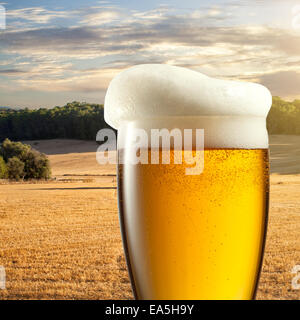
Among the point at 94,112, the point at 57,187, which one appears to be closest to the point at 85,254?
the point at 57,187

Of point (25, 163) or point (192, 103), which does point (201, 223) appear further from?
point (25, 163)

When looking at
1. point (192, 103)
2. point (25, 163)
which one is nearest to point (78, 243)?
point (192, 103)

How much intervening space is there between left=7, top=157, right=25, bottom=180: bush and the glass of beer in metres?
19.5

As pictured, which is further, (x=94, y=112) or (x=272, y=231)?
(x=94, y=112)

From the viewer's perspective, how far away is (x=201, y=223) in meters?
1.44

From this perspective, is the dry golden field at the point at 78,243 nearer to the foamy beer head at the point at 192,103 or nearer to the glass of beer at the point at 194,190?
the glass of beer at the point at 194,190

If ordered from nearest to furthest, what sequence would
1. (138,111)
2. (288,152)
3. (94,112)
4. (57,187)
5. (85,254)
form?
(138,111) < (85,254) < (57,187) < (94,112) < (288,152)

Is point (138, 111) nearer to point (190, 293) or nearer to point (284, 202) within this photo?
point (190, 293)

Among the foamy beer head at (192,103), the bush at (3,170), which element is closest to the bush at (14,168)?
the bush at (3,170)

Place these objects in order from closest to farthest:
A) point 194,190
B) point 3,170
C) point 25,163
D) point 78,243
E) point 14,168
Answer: point 194,190
point 78,243
point 3,170
point 14,168
point 25,163

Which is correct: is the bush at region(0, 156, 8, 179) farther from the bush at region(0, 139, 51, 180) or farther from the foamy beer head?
the foamy beer head

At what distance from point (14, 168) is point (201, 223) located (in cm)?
2007

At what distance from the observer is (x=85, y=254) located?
6941 mm

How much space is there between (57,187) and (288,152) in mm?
12944
